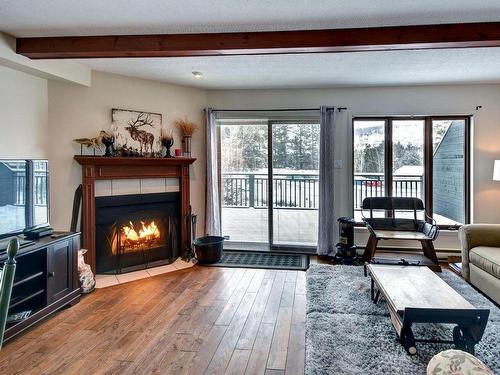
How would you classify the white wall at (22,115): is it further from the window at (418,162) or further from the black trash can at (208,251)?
the window at (418,162)

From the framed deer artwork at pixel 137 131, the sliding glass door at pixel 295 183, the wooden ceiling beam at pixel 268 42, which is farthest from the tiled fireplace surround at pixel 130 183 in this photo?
the sliding glass door at pixel 295 183

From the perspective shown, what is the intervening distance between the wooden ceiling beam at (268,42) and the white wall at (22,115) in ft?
1.44

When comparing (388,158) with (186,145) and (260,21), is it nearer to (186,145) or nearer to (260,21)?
(186,145)

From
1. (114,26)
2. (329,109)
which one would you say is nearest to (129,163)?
(114,26)

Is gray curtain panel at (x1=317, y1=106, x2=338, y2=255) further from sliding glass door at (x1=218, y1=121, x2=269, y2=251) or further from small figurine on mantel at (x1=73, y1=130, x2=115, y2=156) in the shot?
small figurine on mantel at (x1=73, y1=130, x2=115, y2=156)

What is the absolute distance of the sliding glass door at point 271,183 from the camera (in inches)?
202

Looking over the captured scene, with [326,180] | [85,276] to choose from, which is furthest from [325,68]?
[85,276]

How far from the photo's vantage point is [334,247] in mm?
4934

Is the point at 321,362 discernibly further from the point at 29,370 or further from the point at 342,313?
the point at 29,370

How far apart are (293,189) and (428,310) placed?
3090 millimetres

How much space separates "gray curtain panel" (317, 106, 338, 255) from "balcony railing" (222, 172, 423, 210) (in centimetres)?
22

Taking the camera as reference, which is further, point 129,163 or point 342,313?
point 129,163

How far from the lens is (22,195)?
304cm

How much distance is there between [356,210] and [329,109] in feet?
5.10
